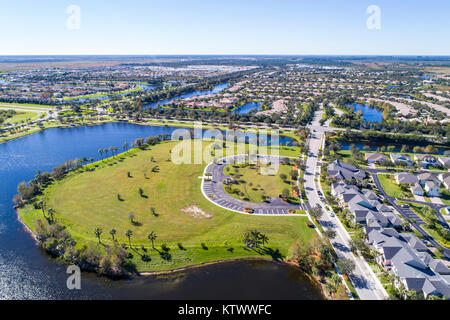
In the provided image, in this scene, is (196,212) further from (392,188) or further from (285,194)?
(392,188)

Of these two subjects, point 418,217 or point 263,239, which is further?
point 418,217

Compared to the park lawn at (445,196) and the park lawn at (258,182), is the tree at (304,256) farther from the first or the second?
the park lawn at (445,196)

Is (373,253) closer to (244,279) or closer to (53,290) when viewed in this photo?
(244,279)

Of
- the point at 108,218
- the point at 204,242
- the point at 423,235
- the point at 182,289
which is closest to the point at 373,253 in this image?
the point at 423,235

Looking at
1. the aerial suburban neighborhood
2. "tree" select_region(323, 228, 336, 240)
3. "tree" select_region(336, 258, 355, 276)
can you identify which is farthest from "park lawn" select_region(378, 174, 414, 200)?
"tree" select_region(336, 258, 355, 276)

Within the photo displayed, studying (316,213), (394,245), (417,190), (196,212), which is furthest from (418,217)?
(196,212)
